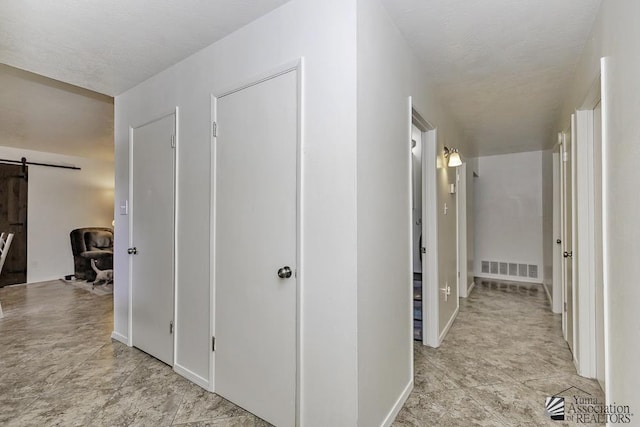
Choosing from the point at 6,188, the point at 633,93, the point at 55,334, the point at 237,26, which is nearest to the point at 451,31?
the point at 633,93

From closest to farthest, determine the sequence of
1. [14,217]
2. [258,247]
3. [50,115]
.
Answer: [258,247]
[50,115]
[14,217]

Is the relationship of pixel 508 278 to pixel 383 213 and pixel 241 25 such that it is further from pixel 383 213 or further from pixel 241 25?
pixel 241 25

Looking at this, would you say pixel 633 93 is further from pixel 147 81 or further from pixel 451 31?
pixel 147 81

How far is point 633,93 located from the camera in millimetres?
1240

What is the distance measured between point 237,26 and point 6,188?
19.4ft

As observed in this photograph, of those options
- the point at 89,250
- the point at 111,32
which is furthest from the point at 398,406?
the point at 89,250

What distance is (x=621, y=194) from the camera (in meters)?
1.38

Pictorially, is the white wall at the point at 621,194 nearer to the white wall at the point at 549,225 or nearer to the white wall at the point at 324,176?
the white wall at the point at 324,176

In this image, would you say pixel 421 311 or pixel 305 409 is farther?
pixel 421 311

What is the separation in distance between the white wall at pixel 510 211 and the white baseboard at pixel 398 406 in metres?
4.65

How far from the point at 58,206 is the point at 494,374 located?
7358 mm

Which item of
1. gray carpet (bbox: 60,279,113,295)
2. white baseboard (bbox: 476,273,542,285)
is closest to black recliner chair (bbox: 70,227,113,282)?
gray carpet (bbox: 60,279,113,295)

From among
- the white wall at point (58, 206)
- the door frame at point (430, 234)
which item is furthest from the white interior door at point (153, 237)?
the white wall at point (58, 206)

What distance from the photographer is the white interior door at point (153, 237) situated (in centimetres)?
244
